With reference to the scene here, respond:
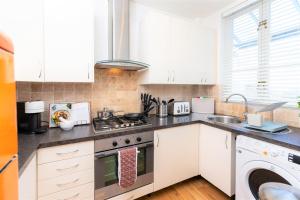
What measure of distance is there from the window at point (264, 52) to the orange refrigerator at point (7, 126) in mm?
2278

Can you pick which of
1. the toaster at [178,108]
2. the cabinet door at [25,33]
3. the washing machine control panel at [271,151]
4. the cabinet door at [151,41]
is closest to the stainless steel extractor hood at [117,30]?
the cabinet door at [151,41]

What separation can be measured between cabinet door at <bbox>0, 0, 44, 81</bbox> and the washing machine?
1.91m

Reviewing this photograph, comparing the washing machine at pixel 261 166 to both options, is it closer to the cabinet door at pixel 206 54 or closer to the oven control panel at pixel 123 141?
the oven control panel at pixel 123 141

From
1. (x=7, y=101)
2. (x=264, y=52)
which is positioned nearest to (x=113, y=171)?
(x=7, y=101)

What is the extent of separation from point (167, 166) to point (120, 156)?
0.63 m

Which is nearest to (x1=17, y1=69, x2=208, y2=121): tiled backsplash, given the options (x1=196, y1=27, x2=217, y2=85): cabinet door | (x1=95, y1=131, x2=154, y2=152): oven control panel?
(x1=196, y1=27, x2=217, y2=85): cabinet door

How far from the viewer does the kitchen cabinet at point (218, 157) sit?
5.39ft

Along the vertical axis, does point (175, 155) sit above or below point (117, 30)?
below

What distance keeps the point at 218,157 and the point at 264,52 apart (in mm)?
1364

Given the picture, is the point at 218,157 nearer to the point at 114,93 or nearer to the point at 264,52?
the point at 264,52

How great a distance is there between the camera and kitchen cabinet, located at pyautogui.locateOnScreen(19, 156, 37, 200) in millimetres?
880

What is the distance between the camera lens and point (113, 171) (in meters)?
1.49

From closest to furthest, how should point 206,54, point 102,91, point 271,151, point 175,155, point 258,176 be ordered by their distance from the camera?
point 271,151, point 258,176, point 175,155, point 102,91, point 206,54

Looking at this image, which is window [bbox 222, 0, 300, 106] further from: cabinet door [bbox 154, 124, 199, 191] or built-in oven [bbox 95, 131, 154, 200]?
built-in oven [bbox 95, 131, 154, 200]
